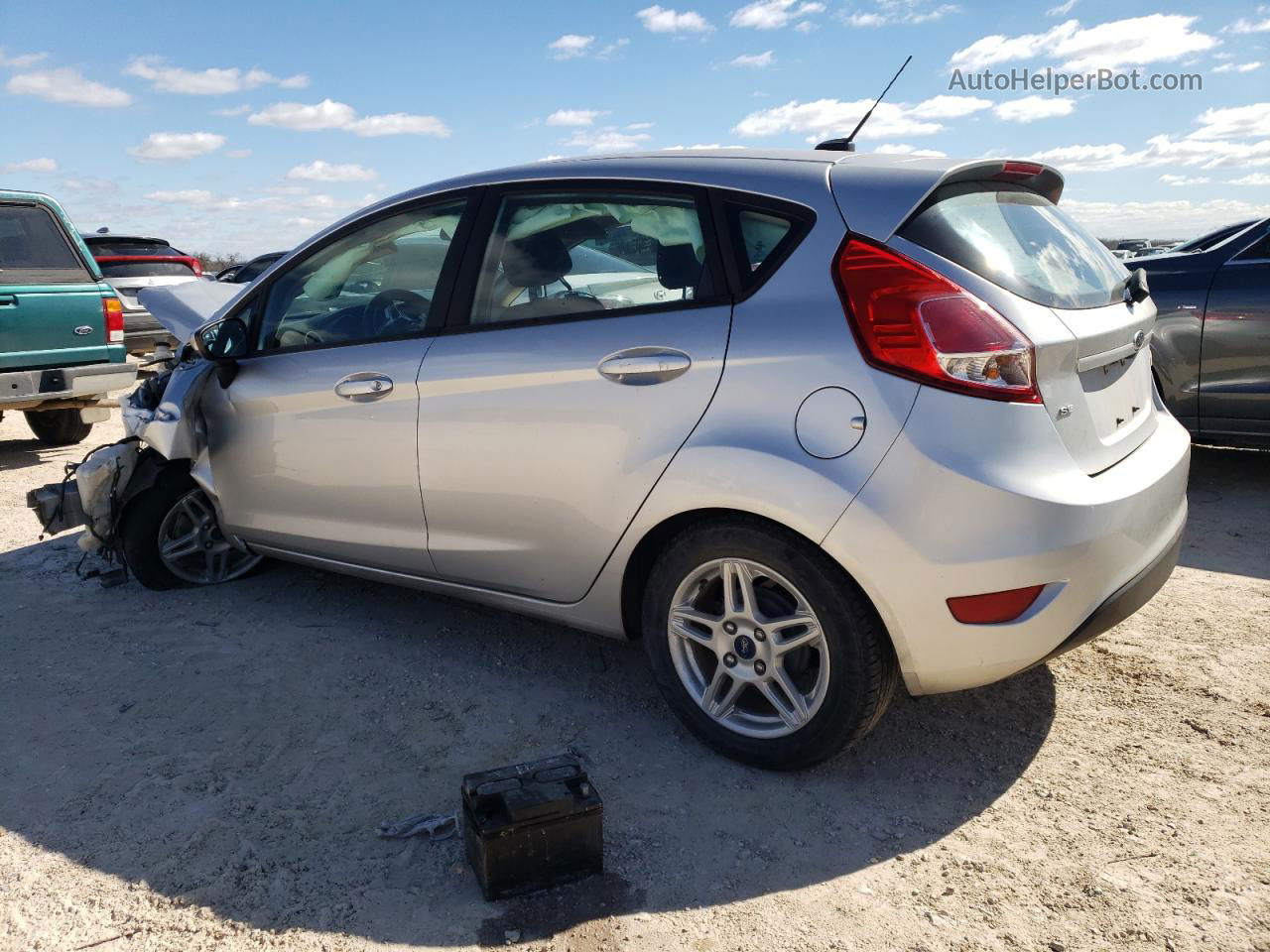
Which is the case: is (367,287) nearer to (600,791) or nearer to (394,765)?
(394,765)

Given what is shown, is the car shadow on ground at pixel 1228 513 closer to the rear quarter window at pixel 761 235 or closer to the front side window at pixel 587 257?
the rear quarter window at pixel 761 235

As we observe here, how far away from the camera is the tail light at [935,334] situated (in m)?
2.51

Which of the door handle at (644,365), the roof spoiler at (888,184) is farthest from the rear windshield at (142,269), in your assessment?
the roof spoiler at (888,184)

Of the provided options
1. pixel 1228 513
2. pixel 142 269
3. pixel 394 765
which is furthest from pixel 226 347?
pixel 142 269

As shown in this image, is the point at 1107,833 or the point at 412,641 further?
the point at 412,641

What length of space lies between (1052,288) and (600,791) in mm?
1916

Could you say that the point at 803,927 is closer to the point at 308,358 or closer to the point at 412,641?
the point at 412,641

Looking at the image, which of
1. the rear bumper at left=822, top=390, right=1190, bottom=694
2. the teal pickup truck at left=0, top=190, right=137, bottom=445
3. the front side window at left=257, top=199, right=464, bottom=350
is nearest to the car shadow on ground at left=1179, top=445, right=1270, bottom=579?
the rear bumper at left=822, top=390, right=1190, bottom=694

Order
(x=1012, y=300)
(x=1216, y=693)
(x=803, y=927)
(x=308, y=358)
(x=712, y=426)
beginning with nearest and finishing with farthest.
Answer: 1. (x=803, y=927)
2. (x=1012, y=300)
3. (x=712, y=426)
4. (x=1216, y=693)
5. (x=308, y=358)

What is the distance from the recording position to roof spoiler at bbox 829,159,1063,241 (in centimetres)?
267

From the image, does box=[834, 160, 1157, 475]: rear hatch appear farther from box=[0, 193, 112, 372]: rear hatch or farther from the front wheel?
box=[0, 193, 112, 372]: rear hatch

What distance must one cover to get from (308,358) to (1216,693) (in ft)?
11.3

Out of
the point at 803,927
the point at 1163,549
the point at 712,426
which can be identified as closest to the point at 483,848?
the point at 803,927

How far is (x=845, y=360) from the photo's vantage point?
8.57 ft
